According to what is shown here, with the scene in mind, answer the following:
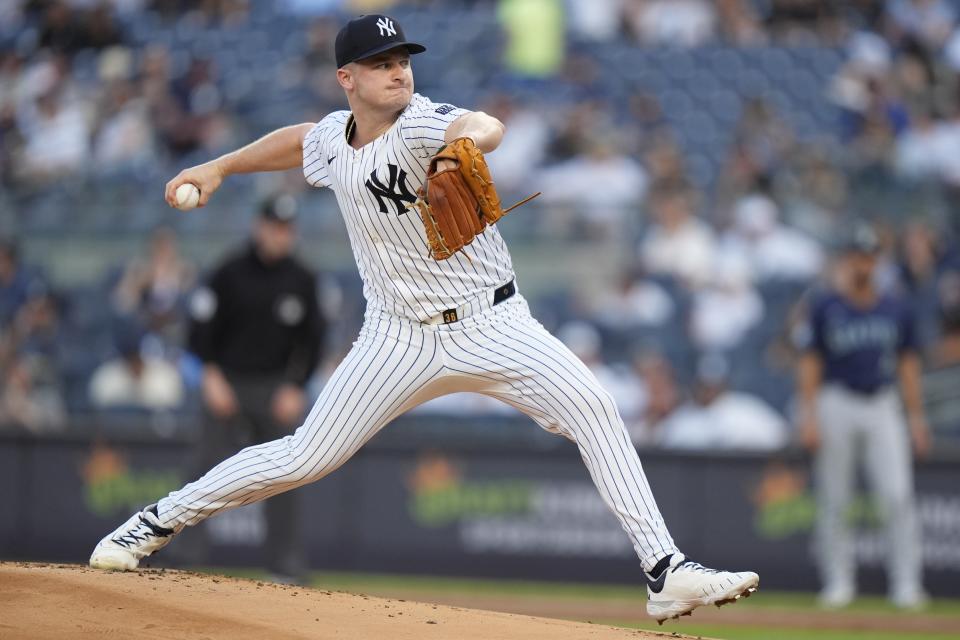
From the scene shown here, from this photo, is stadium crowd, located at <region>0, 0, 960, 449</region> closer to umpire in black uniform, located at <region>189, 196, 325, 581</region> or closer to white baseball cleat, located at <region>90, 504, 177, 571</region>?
umpire in black uniform, located at <region>189, 196, 325, 581</region>

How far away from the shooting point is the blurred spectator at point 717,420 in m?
10.4

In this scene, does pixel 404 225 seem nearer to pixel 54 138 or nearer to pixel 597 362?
pixel 597 362

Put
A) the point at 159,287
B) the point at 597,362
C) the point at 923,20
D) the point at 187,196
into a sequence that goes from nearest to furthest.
Result: the point at 187,196, the point at 597,362, the point at 159,287, the point at 923,20

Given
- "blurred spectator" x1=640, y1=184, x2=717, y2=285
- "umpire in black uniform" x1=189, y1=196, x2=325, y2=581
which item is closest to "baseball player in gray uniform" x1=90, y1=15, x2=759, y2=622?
"umpire in black uniform" x1=189, y1=196, x2=325, y2=581

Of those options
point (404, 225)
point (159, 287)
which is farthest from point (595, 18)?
point (404, 225)

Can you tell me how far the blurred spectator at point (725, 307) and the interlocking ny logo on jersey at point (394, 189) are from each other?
644 centimetres

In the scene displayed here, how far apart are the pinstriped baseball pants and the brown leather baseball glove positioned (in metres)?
0.37

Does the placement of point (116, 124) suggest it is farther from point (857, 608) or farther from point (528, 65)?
point (857, 608)

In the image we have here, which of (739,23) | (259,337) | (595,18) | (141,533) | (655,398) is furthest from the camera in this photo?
(595,18)

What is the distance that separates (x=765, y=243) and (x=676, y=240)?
2.77ft

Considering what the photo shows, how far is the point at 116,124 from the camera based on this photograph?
46.5ft

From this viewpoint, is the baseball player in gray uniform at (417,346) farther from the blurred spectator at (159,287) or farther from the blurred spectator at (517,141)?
the blurred spectator at (517,141)

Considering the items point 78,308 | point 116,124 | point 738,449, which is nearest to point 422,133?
point 738,449

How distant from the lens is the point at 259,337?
8.36 meters
